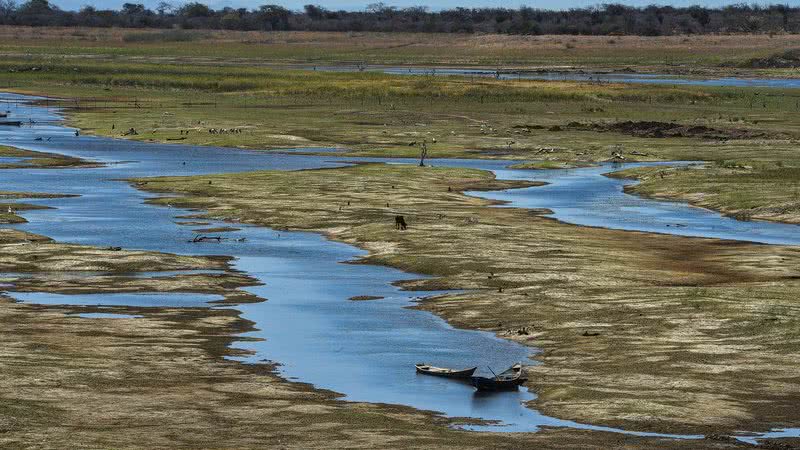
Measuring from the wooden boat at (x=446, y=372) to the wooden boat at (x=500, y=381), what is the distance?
0.26 meters

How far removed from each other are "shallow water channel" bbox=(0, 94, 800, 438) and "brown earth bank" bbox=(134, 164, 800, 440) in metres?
1.48

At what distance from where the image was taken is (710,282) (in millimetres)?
52906

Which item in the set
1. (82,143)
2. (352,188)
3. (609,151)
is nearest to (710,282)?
(352,188)

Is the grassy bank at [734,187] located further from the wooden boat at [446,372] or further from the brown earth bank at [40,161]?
the wooden boat at [446,372]

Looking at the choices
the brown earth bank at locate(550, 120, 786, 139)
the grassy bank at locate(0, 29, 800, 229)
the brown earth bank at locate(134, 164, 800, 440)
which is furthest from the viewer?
the brown earth bank at locate(550, 120, 786, 139)

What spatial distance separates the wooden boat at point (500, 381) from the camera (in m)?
36.5

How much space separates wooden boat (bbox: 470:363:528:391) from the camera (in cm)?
3653

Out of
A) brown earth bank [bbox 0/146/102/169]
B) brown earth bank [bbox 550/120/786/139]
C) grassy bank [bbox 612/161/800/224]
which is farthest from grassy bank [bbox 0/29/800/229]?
brown earth bank [bbox 0/146/102/169]

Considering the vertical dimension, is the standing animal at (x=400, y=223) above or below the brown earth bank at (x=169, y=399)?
below

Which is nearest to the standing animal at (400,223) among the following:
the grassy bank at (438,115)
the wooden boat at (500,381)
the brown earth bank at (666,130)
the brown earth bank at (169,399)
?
the brown earth bank at (169,399)

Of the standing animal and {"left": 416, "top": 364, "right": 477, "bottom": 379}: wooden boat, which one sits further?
the standing animal

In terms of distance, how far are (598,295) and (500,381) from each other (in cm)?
1364

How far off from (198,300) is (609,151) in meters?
64.0

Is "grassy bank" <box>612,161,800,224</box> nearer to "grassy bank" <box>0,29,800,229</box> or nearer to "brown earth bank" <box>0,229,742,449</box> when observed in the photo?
"grassy bank" <box>0,29,800,229</box>
